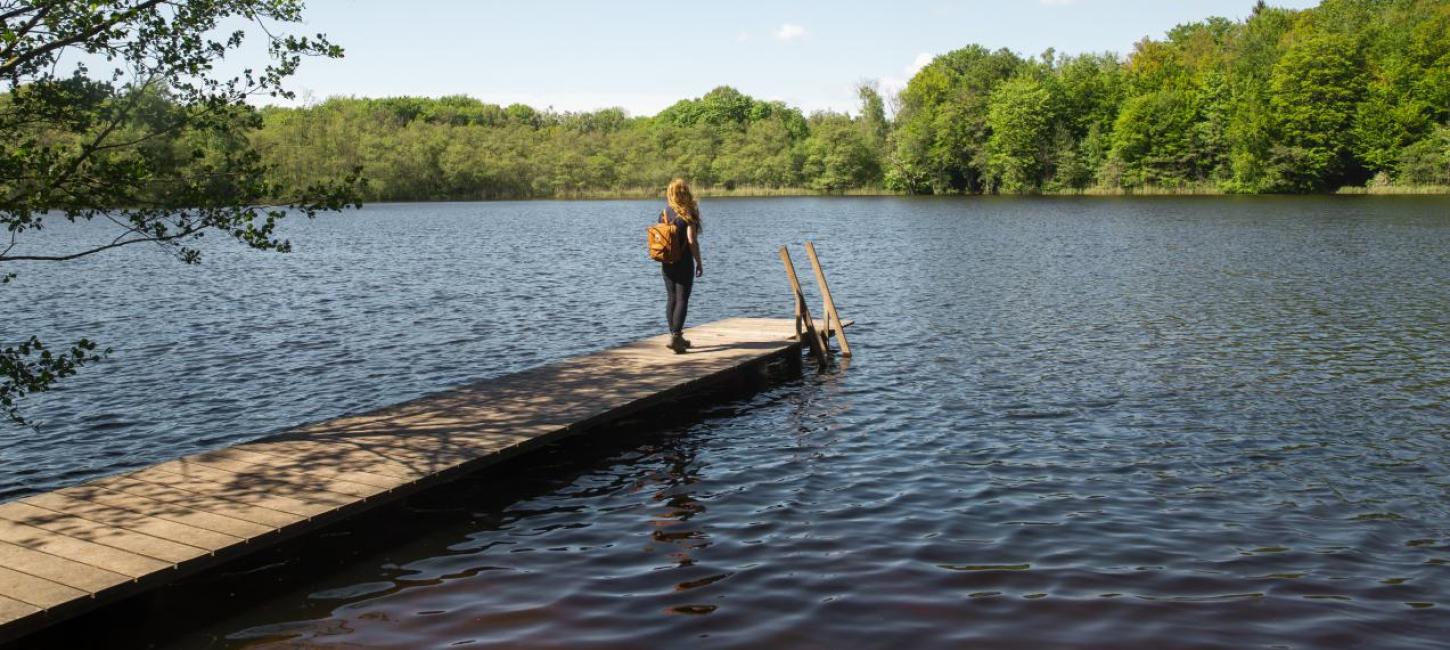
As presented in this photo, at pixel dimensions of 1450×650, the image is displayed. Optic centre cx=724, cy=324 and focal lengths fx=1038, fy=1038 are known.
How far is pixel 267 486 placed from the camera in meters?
9.04

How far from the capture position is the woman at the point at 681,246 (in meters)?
14.7

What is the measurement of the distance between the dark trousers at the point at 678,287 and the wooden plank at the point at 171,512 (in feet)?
25.5

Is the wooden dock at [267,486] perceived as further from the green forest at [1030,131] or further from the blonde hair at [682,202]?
the green forest at [1030,131]

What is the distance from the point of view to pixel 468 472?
9945 mm

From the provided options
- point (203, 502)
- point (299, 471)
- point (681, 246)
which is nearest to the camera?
point (203, 502)

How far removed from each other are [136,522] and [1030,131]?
358 feet

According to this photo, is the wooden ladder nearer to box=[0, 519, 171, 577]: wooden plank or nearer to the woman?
the woman

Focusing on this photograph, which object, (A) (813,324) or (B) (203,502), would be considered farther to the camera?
(A) (813,324)

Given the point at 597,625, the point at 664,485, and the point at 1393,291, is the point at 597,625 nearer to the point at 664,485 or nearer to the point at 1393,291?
the point at 664,485

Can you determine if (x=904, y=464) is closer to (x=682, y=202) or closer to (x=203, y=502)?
(x=682, y=202)

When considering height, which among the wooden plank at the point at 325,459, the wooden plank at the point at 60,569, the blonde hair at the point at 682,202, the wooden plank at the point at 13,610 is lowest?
the wooden plank at the point at 13,610

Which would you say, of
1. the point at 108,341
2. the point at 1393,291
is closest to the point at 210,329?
the point at 108,341

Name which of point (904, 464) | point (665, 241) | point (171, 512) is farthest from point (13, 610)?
point (665, 241)

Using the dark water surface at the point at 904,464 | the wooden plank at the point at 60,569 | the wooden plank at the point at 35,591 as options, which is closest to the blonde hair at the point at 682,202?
the dark water surface at the point at 904,464
